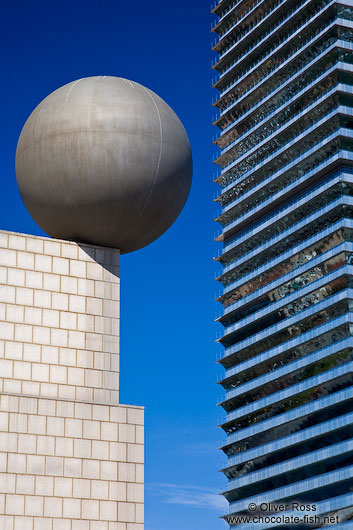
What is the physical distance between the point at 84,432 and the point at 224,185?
124426 millimetres

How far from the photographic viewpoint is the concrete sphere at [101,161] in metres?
43.6

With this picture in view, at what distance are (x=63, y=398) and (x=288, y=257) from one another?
332 ft

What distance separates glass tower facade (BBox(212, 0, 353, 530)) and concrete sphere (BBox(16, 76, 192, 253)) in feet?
266

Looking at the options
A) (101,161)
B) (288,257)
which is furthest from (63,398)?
(288,257)

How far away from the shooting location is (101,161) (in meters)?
43.4

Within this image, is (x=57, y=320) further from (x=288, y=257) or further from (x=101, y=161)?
(x=288, y=257)

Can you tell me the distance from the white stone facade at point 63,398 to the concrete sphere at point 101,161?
168 cm

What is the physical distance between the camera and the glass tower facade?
127m

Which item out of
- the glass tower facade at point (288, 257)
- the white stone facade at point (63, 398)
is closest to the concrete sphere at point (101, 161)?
the white stone facade at point (63, 398)

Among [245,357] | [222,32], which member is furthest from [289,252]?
[222,32]

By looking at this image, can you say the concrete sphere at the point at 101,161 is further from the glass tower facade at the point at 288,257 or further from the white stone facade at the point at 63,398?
the glass tower facade at the point at 288,257

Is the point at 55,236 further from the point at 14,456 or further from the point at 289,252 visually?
the point at 289,252

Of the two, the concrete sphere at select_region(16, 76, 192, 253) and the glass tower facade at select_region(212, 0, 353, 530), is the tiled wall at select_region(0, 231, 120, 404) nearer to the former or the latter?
the concrete sphere at select_region(16, 76, 192, 253)

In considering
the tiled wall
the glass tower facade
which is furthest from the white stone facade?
the glass tower facade
